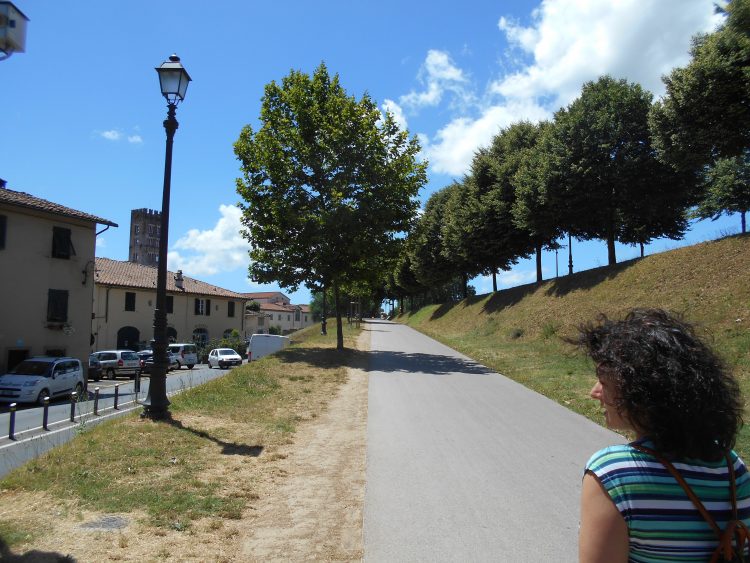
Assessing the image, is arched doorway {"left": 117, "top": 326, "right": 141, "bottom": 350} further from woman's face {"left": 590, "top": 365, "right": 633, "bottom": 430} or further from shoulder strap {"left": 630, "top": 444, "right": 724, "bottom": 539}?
shoulder strap {"left": 630, "top": 444, "right": 724, "bottom": 539}

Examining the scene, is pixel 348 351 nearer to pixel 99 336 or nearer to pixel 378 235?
pixel 378 235

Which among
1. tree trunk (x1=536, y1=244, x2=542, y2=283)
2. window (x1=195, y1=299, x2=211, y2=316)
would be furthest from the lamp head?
window (x1=195, y1=299, x2=211, y2=316)

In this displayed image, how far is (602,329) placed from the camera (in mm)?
1956

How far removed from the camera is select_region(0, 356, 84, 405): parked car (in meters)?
18.6

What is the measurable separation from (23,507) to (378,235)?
1927 centimetres

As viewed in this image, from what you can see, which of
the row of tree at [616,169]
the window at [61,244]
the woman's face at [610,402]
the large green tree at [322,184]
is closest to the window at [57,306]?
the window at [61,244]

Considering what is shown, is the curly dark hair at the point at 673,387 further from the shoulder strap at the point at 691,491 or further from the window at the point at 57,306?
the window at the point at 57,306

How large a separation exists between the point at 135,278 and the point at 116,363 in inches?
649

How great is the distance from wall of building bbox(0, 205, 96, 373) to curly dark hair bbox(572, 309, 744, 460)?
28.3 meters

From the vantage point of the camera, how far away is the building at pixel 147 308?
145 ft

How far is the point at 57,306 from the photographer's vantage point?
26609 millimetres

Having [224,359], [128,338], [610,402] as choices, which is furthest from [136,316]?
[610,402]

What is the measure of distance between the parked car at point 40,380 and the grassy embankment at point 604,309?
1573cm

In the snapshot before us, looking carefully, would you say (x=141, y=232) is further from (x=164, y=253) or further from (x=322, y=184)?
(x=164, y=253)
